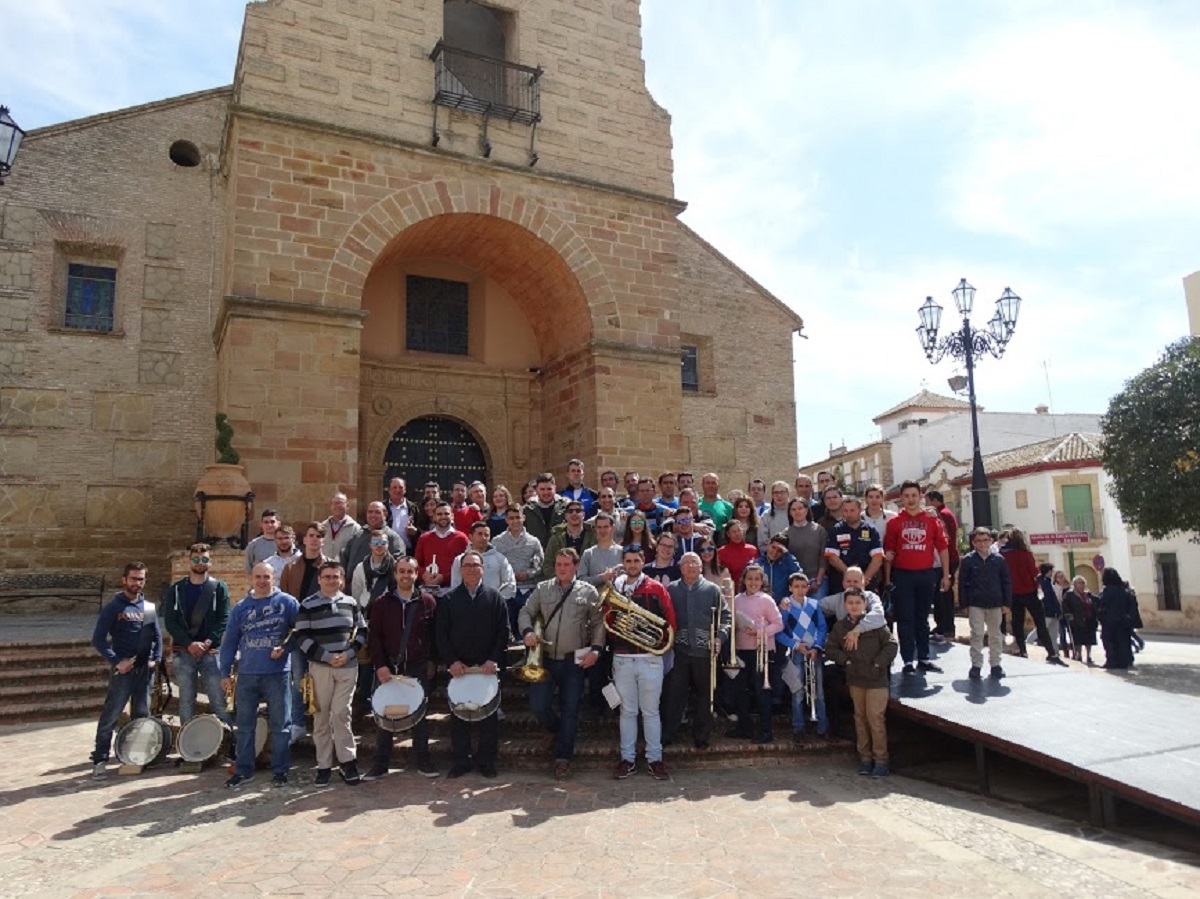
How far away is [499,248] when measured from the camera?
13.9 m

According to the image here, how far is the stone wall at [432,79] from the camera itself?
11.9 meters

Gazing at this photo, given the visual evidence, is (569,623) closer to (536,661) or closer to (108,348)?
(536,661)

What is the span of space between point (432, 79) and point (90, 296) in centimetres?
641

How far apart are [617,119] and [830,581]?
9.17 m

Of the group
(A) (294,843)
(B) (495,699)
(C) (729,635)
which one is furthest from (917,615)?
(A) (294,843)

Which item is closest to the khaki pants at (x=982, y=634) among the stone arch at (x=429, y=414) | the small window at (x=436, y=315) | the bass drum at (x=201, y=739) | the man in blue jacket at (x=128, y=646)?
the bass drum at (x=201, y=739)

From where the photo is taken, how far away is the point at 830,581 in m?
8.43

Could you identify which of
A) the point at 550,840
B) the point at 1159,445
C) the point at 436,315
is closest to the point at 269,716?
the point at 550,840

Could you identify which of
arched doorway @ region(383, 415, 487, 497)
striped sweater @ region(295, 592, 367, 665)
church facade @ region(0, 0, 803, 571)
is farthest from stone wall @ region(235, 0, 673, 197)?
striped sweater @ region(295, 592, 367, 665)

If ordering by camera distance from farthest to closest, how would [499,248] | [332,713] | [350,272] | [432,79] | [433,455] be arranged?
[433,455], [499,248], [432,79], [350,272], [332,713]

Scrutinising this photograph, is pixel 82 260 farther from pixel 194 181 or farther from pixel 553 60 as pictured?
pixel 553 60

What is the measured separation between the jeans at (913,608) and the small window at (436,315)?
343 inches

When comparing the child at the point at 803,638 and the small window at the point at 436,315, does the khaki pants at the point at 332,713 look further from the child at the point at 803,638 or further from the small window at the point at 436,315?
the small window at the point at 436,315

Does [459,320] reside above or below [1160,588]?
above
